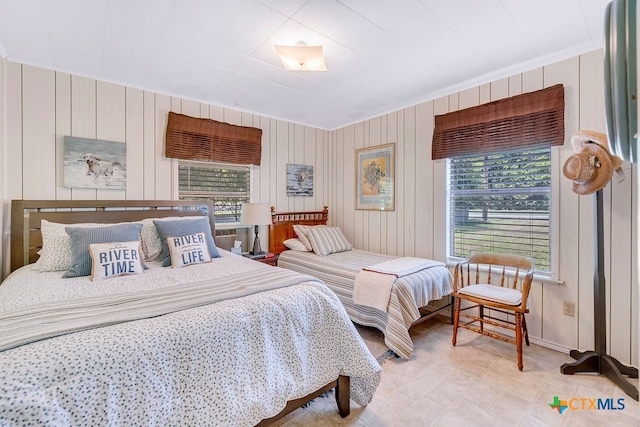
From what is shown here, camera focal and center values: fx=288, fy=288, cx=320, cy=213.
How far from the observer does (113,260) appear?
6.64 ft

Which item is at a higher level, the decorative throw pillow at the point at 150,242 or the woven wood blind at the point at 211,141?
the woven wood blind at the point at 211,141

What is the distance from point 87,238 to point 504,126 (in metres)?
3.62

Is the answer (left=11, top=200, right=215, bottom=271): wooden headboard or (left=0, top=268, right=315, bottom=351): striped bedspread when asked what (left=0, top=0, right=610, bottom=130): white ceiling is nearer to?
(left=11, top=200, right=215, bottom=271): wooden headboard

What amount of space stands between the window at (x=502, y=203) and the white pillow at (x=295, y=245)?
1.75 meters

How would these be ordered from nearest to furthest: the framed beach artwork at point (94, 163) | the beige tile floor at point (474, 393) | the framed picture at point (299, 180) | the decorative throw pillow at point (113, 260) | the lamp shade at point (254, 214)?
the beige tile floor at point (474, 393) < the decorative throw pillow at point (113, 260) < the framed beach artwork at point (94, 163) < the lamp shade at point (254, 214) < the framed picture at point (299, 180)

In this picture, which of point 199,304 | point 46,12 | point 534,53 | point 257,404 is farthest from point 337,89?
point 257,404

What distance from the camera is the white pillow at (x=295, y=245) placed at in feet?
12.2

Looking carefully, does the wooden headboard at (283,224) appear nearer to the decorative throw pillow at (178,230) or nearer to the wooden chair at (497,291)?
the decorative throw pillow at (178,230)

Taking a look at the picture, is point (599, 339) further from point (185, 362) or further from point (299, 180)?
point (299, 180)

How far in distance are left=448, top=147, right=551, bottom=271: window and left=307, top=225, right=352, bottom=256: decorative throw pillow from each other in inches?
52.1

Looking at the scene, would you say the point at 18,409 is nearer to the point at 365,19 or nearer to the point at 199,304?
the point at 199,304

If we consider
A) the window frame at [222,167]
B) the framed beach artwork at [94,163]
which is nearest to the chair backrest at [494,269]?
the window frame at [222,167]

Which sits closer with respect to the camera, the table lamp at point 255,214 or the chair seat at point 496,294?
the chair seat at point 496,294

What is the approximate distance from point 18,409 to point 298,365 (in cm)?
102
